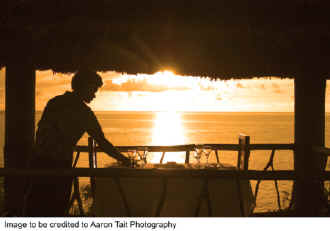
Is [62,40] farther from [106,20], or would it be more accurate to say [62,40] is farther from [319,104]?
[319,104]

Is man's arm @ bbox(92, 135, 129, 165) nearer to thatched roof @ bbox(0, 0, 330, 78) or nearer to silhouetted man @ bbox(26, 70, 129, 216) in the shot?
silhouetted man @ bbox(26, 70, 129, 216)

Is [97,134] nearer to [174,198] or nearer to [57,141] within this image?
[57,141]

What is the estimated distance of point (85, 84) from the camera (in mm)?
2865

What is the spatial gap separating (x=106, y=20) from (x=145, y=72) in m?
3.00

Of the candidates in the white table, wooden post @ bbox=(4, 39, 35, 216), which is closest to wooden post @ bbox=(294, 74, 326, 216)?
the white table

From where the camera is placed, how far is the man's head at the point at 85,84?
9.38 feet

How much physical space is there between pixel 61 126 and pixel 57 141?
0.12 meters

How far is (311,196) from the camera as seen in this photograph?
9.19ft

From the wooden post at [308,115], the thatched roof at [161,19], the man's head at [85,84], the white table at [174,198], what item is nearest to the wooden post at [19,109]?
the thatched roof at [161,19]

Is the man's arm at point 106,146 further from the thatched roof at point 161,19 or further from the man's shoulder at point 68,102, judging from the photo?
the thatched roof at point 161,19

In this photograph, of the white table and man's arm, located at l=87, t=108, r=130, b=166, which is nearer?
man's arm, located at l=87, t=108, r=130, b=166

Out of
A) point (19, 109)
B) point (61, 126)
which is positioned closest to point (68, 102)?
point (61, 126)

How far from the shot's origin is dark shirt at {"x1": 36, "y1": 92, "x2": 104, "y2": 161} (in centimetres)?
273

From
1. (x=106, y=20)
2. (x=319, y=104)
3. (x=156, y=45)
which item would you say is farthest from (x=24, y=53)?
(x=319, y=104)
